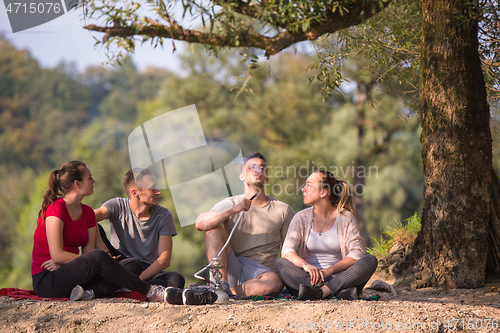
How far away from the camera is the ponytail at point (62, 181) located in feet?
10.7

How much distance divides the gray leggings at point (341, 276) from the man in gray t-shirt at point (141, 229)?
0.93 meters

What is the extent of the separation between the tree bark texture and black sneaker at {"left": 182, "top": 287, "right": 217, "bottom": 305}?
2177 millimetres

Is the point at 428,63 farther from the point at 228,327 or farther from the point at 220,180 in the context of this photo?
the point at 228,327

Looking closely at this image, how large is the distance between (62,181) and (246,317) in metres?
1.77

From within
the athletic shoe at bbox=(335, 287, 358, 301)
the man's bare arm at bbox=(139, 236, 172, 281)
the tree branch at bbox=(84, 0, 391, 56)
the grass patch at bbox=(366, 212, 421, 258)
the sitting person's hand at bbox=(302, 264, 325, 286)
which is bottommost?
the grass patch at bbox=(366, 212, 421, 258)

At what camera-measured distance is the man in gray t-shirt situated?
3.55m

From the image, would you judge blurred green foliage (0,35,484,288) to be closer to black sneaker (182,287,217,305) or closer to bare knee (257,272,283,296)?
bare knee (257,272,283,296)

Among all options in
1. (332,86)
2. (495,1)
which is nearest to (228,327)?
(332,86)

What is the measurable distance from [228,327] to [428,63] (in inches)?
120

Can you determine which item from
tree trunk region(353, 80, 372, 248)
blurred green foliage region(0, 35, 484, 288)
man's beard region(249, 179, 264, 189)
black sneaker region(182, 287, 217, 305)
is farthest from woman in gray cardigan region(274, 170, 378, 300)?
tree trunk region(353, 80, 372, 248)

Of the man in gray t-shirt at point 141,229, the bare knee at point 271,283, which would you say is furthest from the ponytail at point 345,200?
the man in gray t-shirt at point 141,229

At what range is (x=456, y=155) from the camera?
384 centimetres

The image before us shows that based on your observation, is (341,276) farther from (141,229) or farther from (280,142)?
(280,142)

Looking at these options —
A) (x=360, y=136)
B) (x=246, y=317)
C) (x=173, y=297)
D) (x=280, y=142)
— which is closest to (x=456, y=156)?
(x=246, y=317)
